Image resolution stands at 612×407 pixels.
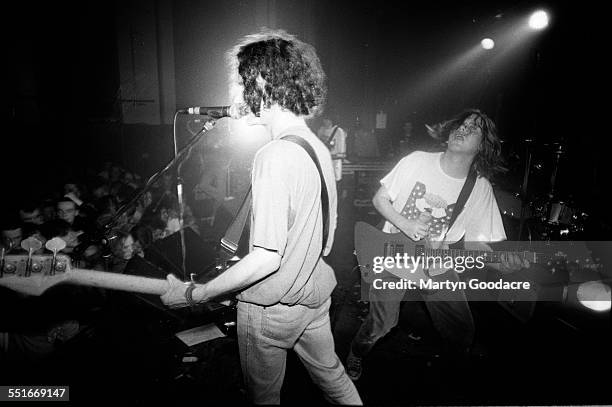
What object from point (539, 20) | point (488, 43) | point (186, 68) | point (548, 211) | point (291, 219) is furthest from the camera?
point (186, 68)

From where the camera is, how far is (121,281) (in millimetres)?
1823

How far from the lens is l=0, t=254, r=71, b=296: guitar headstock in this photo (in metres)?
1.96

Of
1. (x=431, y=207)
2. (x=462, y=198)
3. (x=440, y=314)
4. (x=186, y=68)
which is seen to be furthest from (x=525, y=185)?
(x=186, y=68)

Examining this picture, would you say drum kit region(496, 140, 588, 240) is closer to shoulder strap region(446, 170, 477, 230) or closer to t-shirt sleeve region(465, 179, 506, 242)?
t-shirt sleeve region(465, 179, 506, 242)

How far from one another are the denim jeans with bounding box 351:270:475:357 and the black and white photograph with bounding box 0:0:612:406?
0.02m

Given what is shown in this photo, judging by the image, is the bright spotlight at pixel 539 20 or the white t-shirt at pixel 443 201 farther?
the bright spotlight at pixel 539 20

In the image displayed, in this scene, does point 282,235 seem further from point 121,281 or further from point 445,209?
point 445,209

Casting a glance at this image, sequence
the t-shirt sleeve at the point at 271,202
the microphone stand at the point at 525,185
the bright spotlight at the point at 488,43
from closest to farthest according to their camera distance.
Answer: the t-shirt sleeve at the point at 271,202, the microphone stand at the point at 525,185, the bright spotlight at the point at 488,43

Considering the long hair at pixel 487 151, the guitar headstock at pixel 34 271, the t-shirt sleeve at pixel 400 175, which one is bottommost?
the guitar headstock at pixel 34 271

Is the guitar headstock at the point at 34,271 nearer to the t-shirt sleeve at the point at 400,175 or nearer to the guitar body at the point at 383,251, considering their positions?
the guitar body at the point at 383,251

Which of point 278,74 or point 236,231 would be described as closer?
point 278,74

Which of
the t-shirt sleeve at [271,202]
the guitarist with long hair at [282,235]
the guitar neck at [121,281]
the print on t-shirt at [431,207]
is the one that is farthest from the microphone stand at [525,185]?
the guitar neck at [121,281]

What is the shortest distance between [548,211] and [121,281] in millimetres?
4271

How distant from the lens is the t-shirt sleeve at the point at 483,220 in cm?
263
